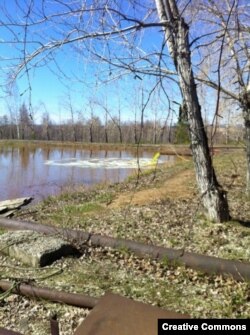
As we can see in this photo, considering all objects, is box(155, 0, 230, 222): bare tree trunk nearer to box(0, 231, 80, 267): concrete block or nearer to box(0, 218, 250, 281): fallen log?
box(0, 218, 250, 281): fallen log

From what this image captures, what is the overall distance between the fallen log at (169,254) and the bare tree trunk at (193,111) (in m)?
1.63

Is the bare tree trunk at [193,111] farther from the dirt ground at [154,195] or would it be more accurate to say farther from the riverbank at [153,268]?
the dirt ground at [154,195]

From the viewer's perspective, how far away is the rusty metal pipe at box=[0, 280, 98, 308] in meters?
5.06

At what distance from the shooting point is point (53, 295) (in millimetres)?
5281

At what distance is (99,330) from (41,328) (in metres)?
2.38

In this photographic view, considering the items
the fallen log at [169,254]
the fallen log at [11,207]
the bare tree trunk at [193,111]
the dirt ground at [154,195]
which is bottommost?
the fallen log at [11,207]

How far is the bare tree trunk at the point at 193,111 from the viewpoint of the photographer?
25.6 feet

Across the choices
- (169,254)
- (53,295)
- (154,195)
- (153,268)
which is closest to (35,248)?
(53,295)

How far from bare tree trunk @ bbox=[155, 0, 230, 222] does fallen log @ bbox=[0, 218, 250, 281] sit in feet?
5.34

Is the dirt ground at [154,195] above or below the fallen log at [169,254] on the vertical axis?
below

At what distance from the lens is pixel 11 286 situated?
5.62m

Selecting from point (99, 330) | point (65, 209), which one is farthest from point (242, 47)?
point (99, 330)

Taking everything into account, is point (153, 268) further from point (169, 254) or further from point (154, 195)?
point (154, 195)

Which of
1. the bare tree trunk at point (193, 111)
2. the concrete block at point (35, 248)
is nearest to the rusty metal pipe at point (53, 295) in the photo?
the concrete block at point (35, 248)
